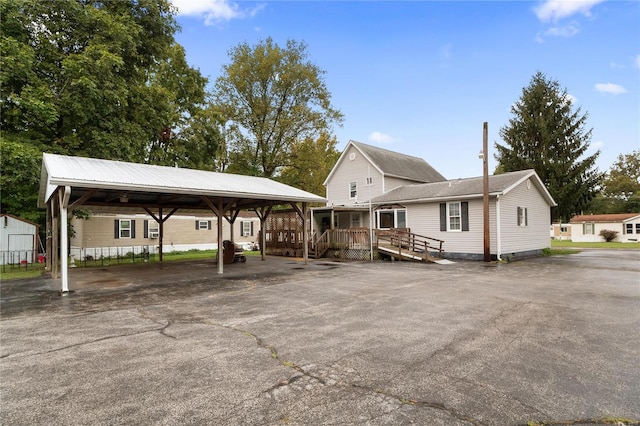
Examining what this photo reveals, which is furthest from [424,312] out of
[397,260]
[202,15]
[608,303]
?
[202,15]

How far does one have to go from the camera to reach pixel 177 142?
69.1ft

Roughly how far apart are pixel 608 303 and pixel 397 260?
33.5 ft

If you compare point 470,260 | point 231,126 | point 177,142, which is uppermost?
point 231,126

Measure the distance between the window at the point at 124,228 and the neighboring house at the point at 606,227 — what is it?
146 ft

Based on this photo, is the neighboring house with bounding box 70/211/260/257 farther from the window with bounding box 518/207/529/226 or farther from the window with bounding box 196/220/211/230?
the window with bounding box 518/207/529/226

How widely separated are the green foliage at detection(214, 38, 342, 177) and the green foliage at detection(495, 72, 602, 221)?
16.9 m

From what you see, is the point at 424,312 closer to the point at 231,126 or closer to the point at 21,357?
the point at 21,357

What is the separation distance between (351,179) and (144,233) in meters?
14.5

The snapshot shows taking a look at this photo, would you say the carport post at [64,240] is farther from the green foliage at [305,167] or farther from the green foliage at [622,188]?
the green foliage at [622,188]

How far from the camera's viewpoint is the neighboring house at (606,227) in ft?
120

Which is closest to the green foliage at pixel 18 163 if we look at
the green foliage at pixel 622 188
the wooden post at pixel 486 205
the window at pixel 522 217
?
the wooden post at pixel 486 205

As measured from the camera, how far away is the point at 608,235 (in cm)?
3684

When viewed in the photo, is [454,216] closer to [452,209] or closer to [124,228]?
[452,209]

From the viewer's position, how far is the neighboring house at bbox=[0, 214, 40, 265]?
16.9m
